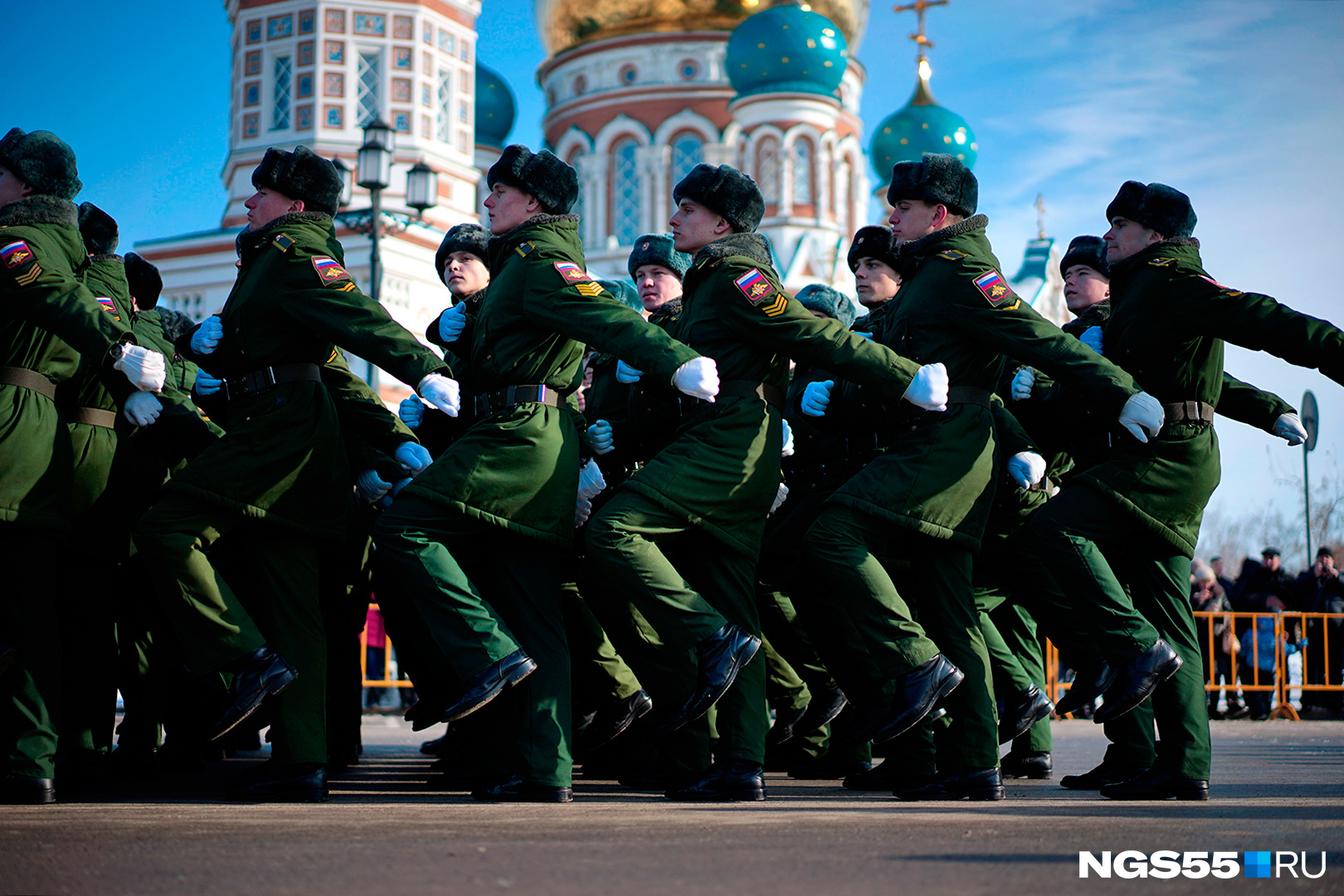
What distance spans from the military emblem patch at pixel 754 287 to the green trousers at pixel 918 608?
74 centimetres

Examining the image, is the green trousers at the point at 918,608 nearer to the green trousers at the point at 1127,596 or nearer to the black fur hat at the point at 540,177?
the green trousers at the point at 1127,596

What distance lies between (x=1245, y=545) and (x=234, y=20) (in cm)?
5567

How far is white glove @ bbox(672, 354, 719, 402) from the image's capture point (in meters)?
4.89

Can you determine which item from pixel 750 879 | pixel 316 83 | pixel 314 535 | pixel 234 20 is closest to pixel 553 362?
pixel 314 535

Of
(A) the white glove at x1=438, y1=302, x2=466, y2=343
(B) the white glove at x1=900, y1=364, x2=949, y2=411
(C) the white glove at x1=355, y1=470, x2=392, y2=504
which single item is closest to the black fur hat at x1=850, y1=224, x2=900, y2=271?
(A) the white glove at x1=438, y1=302, x2=466, y2=343

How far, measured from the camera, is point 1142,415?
5.18 meters

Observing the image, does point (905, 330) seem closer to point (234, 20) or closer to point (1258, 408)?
point (1258, 408)

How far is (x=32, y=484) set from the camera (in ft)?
17.0

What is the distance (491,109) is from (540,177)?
42.9 m

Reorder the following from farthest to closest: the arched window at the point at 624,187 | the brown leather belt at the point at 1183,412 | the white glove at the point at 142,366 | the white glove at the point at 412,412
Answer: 1. the arched window at the point at 624,187
2. the white glove at the point at 412,412
3. the brown leather belt at the point at 1183,412
4. the white glove at the point at 142,366

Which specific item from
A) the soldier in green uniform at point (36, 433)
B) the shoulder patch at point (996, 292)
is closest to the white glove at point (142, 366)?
the soldier in green uniform at point (36, 433)

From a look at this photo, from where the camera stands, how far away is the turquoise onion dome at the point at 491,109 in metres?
47.2

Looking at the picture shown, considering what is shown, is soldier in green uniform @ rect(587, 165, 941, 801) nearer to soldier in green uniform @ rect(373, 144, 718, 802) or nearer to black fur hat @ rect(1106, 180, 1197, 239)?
soldier in green uniform @ rect(373, 144, 718, 802)

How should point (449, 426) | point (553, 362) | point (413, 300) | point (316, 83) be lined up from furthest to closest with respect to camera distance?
1. point (316, 83)
2. point (413, 300)
3. point (449, 426)
4. point (553, 362)
